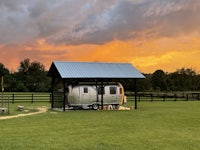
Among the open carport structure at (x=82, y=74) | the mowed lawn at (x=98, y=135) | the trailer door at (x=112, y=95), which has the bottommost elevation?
the mowed lawn at (x=98, y=135)

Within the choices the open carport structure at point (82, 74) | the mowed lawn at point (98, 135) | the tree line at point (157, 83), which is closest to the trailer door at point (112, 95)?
the open carport structure at point (82, 74)

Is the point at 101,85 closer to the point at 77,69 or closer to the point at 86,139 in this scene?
the point at 77,69

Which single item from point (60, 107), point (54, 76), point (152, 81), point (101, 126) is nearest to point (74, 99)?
point (60, 107)

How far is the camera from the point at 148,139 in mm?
13281

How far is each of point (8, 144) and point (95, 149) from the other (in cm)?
292

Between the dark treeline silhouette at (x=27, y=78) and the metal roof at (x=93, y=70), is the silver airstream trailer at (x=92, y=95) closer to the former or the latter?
the metal roof at (x=93, y=70)

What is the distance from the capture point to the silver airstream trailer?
2780cm

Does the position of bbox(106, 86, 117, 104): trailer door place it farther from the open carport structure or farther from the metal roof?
the metal roof

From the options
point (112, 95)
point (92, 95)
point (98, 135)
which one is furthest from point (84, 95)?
point (98, 135)

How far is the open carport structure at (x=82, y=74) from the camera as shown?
2736 centimetres

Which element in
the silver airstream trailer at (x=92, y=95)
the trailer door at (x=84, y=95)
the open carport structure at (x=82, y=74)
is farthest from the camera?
the trailer door at (x=84, y=95)

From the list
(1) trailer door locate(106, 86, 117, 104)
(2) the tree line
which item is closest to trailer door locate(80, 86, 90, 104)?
(1) trailer door locate(106, 86, 117, 104)

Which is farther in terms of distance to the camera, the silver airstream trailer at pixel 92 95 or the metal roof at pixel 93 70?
the silver airstream trailer at pixel 92 95

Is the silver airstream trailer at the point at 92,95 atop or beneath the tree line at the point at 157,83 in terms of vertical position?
beneath
